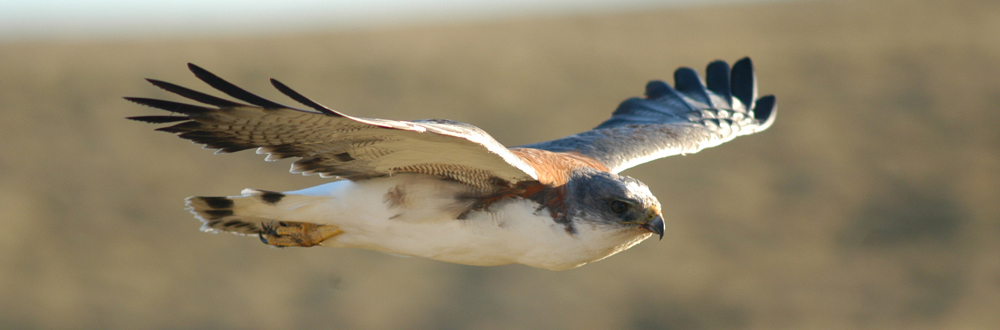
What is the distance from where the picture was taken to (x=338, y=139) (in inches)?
197

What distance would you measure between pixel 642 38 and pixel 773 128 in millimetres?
11930

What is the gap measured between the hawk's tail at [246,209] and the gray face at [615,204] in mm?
1790

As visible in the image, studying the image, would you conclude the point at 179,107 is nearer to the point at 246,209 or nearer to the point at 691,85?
the point at 246,209

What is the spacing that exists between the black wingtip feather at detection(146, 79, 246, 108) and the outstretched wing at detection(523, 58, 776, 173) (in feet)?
11.3

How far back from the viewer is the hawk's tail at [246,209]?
595 centimetres

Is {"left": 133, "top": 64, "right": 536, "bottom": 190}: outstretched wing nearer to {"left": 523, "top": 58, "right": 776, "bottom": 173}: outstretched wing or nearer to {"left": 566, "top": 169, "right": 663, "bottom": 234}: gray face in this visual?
{"left": 566, "top": 169, "right": 663, "bottom": 234}: gray face

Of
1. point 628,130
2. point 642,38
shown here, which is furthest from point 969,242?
point 628,130

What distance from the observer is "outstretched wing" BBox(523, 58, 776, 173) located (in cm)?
763

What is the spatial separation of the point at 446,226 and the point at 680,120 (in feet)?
13.3

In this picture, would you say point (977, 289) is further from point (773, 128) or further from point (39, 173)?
point (39, 173)

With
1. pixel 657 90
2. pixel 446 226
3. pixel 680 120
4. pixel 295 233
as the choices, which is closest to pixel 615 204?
pixel 446 226

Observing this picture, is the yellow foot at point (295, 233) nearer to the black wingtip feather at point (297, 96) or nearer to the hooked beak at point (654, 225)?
the black wingtip feather at point (297, 96)

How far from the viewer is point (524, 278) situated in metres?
25.3

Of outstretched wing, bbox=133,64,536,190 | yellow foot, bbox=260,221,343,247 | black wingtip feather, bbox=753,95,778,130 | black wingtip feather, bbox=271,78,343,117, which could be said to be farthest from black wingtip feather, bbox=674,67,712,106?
black wingtip feather, bbox=271,78,343,117
